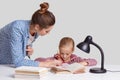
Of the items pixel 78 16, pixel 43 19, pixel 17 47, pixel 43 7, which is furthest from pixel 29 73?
pixel 78 16

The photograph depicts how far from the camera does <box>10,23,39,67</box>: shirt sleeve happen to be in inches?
116

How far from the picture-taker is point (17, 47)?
2.96 metres

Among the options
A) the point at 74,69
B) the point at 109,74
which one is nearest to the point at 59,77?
the point at 74,69

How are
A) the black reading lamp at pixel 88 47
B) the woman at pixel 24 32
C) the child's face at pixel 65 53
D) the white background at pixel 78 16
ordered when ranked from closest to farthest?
the black reading lamp at pixel 88 47
the woman at pixel 24 32
the child's face at pixel 65 53
the white background at pixel 78 16

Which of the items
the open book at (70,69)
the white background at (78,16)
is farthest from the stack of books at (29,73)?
the white background at (78,16)

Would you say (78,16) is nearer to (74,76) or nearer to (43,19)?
(43,19)

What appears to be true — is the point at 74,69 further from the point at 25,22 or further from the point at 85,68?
the point at 25,22

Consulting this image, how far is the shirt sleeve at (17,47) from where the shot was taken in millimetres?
2951

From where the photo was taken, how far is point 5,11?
4.59m

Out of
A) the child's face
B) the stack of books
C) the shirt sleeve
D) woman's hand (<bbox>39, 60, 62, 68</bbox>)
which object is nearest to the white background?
the child's face

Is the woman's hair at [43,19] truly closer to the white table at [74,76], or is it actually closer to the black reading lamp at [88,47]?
the black reading lamp at [88,47]

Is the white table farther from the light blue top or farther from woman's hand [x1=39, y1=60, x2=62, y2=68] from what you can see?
woman's hand [x1=39, y1=60, x2=62, y2=68]

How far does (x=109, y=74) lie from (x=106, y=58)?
5.94ft

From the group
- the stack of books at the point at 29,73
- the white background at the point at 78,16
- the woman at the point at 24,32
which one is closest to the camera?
the stack of books at the point at 29,73
